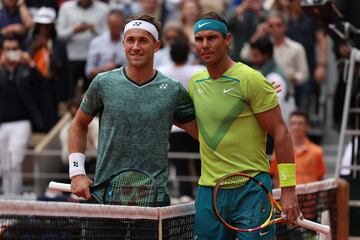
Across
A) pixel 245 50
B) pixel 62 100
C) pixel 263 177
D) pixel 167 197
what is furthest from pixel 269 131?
pixel 62 100

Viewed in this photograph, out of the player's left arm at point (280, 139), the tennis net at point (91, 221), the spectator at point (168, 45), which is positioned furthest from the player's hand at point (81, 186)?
the spectator at point (168, 45)

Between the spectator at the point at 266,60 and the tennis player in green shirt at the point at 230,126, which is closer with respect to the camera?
the tennis player in green shirt at the point at 230,126

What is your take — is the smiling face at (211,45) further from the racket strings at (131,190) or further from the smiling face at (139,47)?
the racket strings at (131,190)

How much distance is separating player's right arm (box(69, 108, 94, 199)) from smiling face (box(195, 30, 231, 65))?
35.7 inches

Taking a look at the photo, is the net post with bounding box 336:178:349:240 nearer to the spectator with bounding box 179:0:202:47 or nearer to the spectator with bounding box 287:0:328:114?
the spectator with bounding box 287:0:328:114

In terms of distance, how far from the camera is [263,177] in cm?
758

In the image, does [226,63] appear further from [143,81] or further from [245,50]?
[245,50]

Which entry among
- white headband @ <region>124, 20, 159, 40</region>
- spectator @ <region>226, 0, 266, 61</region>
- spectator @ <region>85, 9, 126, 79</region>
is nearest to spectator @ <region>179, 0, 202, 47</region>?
spectator @ <region>226, 0, 266, 61</region>

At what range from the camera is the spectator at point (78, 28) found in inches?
665

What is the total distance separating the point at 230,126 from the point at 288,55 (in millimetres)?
8242

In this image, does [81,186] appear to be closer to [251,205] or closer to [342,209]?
[251,205]

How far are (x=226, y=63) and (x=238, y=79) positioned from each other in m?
0.16

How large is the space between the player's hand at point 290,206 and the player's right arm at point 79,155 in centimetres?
133

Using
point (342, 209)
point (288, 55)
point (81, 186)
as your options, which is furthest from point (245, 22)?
point (81, 186)
